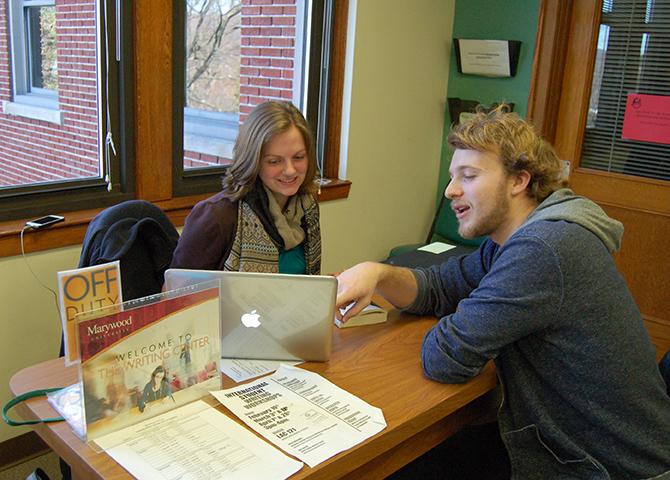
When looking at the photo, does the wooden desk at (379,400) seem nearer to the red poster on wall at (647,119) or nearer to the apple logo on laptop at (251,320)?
the apple logo on laptop at (251,320)

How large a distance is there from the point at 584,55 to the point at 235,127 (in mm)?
1788

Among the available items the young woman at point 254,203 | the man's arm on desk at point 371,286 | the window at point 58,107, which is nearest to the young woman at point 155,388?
the man's arm on desk at point 371,286

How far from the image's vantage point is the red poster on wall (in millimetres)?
3188

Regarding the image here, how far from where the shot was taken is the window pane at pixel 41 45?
2.30 meters

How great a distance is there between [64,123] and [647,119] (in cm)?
265

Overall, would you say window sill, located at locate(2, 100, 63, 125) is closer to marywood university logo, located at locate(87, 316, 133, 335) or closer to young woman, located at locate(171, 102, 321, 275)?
young woman, located at locate(171, 102, 321, 275)

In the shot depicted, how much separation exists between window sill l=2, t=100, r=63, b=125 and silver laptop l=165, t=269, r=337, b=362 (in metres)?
1.29

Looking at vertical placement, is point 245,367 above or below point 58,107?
below

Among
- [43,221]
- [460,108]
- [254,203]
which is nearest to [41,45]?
[43,221]

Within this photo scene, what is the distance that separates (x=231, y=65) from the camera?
3.04 m

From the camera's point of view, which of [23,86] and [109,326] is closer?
[109,326]

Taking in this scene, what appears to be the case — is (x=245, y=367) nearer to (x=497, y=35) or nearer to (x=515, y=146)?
(x=515, y=146)

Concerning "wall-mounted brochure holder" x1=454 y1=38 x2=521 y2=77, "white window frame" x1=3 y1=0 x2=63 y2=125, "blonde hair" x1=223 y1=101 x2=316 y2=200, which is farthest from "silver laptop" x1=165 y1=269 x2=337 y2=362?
"wall-mounted brochure holder" x1=454 y1=38 x2=521 y2=77

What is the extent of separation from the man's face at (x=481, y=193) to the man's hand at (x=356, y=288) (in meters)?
0.27
